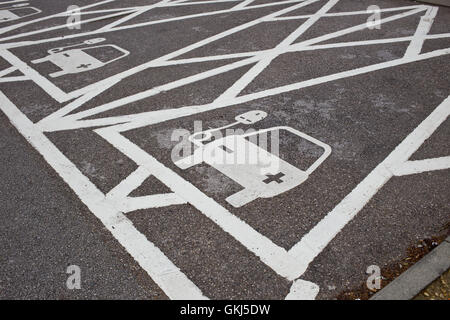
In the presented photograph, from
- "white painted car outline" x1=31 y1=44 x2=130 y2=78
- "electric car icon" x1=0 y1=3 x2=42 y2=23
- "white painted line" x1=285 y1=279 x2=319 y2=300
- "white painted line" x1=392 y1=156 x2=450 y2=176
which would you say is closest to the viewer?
"white painted line" x1=285 y1=279 x2=319 y2=300

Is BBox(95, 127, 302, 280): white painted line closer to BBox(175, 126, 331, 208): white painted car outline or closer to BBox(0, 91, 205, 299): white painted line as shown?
BBox(175, 126, 331, 208): white painted car outline

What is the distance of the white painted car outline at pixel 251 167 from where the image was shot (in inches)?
160

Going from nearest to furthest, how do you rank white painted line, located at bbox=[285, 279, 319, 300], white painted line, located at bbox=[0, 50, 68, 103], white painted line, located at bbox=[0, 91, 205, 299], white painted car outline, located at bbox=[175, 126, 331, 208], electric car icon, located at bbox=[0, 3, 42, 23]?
white painted line, located at bbox=[285, 279, 319, 300] → white painted line, located at bbox=[0, 91, 205, 299] → white painted car outline, located at bbox=[175, 126, 331, 208] → white painted line, located at bbox=[0, 50, 68, 103] → electric car icon, located at bbox=[0, 3, 42, 23]

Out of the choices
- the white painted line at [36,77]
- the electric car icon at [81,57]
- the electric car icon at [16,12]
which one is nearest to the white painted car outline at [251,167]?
the white painted line at [36,77]

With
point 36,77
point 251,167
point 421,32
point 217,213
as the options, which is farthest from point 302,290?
point 421,32

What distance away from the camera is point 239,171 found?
4352 millimetres

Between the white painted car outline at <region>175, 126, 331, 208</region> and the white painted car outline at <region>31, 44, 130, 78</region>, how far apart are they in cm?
376

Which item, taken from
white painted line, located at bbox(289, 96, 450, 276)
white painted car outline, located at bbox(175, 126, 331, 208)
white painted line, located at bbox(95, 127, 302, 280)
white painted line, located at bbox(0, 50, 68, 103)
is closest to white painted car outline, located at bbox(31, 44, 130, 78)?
white painted line, located at bbox(0, 50, 68, 103)

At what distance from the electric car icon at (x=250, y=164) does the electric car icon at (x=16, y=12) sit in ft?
27.9

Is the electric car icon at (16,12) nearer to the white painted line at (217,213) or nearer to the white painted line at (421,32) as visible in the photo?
the white painted line at (217,213)

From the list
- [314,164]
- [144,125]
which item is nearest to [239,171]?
[314,164]

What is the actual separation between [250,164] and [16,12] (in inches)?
395

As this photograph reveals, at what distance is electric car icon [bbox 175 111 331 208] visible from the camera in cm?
408

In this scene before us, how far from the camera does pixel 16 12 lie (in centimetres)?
1098
